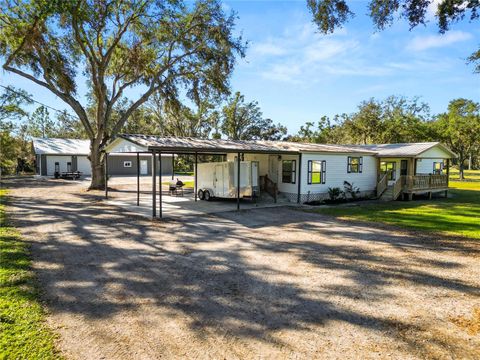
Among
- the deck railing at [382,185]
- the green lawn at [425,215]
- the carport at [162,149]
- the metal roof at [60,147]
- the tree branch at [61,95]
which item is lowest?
the green lawn at [425,215]

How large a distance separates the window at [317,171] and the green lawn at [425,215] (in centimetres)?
228

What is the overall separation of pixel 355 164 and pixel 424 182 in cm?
455

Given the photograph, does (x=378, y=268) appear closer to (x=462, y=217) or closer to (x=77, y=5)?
(x=462, y=217)

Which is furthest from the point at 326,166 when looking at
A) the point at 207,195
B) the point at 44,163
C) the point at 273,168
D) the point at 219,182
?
the point at 44,163

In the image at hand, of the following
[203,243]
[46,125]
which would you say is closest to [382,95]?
[203,243]

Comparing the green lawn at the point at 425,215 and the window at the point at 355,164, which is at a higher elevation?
the window at the point at 355,164

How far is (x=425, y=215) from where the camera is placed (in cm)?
1415

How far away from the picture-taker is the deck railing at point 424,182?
19.5m

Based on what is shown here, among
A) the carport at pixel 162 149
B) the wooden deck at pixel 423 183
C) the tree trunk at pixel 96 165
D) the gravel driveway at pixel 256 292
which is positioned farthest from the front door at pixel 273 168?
the tree trunk at pixel 96 165

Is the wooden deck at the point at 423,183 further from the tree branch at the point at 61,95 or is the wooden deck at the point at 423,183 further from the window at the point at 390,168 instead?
the tree branch at the point at 61,95

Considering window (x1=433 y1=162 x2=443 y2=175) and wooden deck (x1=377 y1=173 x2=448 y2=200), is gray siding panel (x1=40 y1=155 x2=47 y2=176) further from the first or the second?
window (x1=433 y1=162 x2=443 y2=175)

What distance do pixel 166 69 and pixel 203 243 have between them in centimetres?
1779

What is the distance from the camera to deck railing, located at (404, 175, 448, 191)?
19.5m

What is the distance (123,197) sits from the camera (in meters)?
19.5
